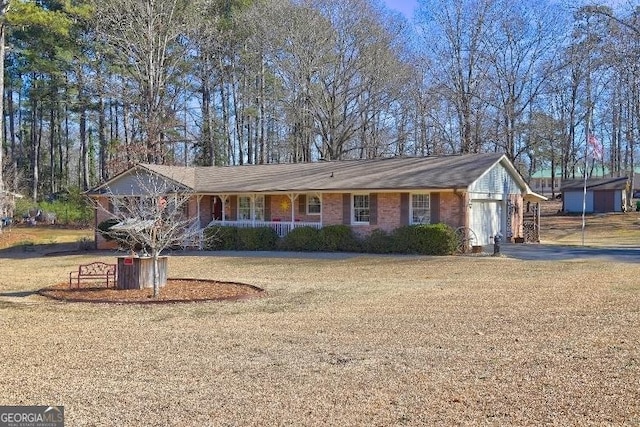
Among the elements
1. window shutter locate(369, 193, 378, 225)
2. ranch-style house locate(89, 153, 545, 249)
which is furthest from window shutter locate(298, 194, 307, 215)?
window shutter locate(369, 193, 378, 225)

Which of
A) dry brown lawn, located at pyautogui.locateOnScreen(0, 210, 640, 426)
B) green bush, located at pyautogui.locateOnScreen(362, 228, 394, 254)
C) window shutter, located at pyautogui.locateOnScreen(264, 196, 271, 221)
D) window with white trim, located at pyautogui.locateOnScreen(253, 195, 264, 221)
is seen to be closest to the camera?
dry brown lawn, located at pyautogui.locateOnScreen(0, 210, 640, 426)

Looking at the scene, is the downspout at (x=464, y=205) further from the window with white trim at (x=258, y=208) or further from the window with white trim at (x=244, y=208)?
the window with white trim at (x=244, y=208)

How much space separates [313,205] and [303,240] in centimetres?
212

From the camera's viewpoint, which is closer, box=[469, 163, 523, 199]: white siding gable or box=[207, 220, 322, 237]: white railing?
box=[469, 163, 523, 199]: white siding gable

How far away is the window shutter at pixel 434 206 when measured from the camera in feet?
77.1

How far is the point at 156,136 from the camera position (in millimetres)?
39188

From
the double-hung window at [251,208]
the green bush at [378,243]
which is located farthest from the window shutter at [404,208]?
the double-hung window at [251,208]

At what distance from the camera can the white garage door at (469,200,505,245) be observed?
24.6 meters

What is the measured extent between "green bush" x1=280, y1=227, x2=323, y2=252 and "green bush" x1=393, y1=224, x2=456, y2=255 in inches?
124

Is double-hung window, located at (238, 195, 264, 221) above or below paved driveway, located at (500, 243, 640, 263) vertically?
above

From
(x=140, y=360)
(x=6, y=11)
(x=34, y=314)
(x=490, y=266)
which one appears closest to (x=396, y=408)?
(x=140, y=360)

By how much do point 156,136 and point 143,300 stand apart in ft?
91.7

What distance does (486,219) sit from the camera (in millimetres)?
25688

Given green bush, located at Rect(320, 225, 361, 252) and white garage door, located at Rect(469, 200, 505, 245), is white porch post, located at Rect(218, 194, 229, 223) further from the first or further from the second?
white garage door, located at Rect(469, 200, 505, 245)
